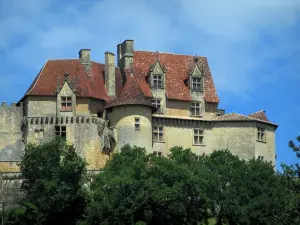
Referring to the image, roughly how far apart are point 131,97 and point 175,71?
28.5 ft

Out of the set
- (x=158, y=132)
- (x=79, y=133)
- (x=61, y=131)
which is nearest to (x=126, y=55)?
(x=158, y=132)

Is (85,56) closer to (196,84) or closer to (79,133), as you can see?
(79,133)

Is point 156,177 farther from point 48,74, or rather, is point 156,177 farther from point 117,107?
point 48,74

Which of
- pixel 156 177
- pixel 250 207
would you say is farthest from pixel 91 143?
pixel 250 207

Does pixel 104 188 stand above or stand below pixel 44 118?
below

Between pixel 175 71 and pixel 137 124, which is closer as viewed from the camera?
pixel 137 124

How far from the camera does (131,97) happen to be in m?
95.8

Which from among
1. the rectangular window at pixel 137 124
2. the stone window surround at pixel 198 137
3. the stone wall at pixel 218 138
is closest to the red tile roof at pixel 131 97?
the rectangular window at pixel 137 124

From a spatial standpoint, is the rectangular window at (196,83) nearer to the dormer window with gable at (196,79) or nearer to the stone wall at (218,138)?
the dormer window with gable at (196,79)

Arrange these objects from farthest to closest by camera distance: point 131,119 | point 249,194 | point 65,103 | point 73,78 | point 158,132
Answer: point 158,132, point 73,78, point 65,103, point 131,119, point 249,194

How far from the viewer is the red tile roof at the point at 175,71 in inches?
3964

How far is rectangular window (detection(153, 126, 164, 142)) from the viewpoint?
97750 mm

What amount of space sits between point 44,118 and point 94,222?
1529 centimetres

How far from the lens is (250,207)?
85.5 m
